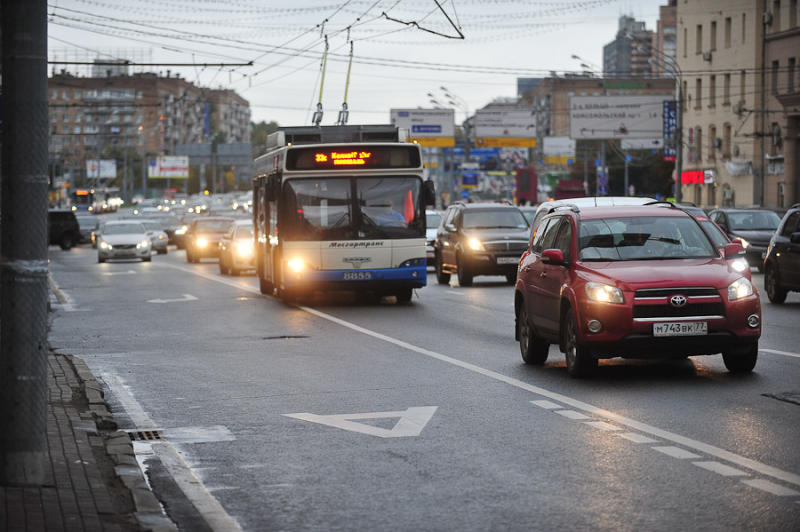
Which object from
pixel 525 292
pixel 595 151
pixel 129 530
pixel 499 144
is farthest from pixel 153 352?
pixel 595 151

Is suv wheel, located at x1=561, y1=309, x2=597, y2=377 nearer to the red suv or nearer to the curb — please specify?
the red suv

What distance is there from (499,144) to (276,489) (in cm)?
8944

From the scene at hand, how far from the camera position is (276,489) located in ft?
26.9

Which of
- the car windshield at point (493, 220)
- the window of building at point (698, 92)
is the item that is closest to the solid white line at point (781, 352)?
the car windshield at point (493, 220)

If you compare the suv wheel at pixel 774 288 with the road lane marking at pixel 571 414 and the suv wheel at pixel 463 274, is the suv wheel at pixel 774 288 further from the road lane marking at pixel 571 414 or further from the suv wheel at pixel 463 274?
the road lane marking at pixel 571 414

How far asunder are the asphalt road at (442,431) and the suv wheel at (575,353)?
0.45 ft

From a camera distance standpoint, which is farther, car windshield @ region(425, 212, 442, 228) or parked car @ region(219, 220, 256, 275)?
car windshield @ region(425, 212, 442, 228)

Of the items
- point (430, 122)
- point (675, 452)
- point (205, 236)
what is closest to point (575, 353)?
point (675, 452)

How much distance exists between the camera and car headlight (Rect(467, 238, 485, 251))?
32.0 metres

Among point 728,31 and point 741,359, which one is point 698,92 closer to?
point 728,31

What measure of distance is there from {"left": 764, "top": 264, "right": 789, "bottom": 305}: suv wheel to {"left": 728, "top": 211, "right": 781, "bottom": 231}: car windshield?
38.3ft

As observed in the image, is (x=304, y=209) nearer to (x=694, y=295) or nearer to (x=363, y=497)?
(x=694, y=295)

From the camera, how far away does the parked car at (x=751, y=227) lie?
35531mm

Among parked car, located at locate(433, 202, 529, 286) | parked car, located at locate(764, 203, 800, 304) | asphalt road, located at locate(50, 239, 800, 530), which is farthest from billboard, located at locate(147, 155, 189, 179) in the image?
asphalt road, located at locate(50, 239, 800, 530)
